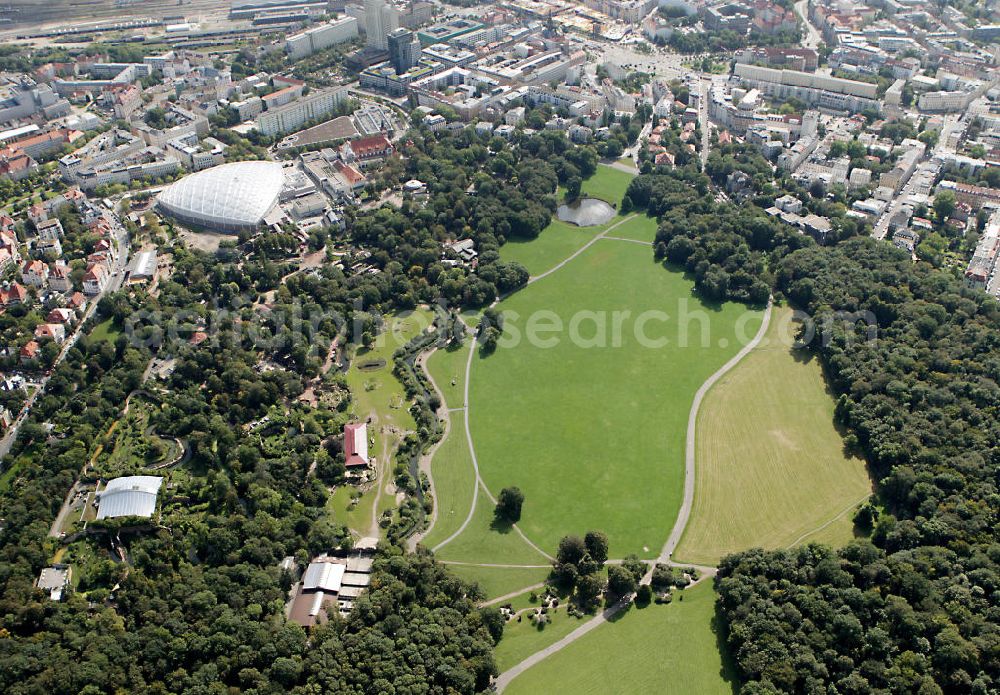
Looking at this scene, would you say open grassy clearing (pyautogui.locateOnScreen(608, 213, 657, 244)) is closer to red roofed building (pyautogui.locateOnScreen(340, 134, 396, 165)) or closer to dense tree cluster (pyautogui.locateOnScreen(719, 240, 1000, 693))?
dense tree cluster (pyautogui.locateOnScreen(719, 240, 1000, 693))

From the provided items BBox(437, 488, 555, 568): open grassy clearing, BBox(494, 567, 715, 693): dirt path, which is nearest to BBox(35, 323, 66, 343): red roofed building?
BBox(437, 488, 555, 568): open grassy clearing

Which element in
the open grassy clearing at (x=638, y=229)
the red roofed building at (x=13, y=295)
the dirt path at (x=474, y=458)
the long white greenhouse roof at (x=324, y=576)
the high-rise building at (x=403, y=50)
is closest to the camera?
the long white greenhouse roof at (x=324, y=576)

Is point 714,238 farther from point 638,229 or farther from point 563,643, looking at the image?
point 563,643

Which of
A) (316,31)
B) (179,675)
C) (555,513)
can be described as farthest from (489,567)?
(316,31)

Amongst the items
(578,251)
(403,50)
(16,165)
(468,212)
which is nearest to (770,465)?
(578,251)

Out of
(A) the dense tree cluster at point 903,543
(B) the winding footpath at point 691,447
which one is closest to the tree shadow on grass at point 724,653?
(A) the dense tree cluster at point 903,543

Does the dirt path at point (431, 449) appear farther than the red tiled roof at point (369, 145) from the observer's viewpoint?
No

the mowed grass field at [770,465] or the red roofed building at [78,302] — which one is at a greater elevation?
the red roofed building at [78,302]

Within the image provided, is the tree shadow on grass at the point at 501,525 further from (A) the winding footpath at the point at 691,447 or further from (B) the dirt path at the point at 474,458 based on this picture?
(A) the winding footpath at the point at 691,447
